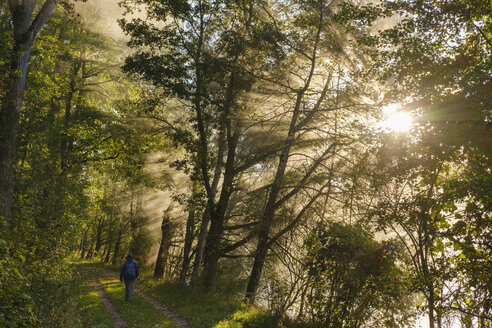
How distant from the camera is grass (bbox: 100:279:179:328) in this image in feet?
34.3

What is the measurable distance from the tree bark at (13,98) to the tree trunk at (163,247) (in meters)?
11.8

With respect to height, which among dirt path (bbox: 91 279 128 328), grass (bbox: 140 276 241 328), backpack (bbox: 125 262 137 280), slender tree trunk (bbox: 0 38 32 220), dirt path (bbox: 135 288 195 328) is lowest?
dirt path (bbox: 91 279 128 328)

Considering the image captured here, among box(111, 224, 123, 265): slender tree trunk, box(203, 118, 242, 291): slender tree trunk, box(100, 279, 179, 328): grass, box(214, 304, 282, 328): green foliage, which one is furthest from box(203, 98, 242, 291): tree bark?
box(111, 224, 123, 265): slender tree trunk

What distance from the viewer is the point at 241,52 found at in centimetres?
1224

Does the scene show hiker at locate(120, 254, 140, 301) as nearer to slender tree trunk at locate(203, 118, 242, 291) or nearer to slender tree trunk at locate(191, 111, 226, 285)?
slender tree trunk at locate(191, 111, 226, 285)

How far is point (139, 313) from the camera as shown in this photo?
1173cm

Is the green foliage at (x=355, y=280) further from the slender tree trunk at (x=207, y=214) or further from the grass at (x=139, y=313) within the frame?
the slender tree trunk at (x=207, y=214)

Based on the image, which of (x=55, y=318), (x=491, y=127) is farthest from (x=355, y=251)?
(x=55, y=318)

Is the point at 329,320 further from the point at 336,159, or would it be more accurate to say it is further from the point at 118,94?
the point at 118,94


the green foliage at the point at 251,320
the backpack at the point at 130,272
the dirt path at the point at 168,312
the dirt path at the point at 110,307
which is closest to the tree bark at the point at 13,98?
the dirt path at the point at 110,307

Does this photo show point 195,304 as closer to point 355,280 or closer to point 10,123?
point 355,280

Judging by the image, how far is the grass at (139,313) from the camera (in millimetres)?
10456

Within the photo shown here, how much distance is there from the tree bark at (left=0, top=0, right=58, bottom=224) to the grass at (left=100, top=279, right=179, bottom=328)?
→ 4.54 m

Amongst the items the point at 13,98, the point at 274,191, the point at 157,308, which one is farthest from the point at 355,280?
the point at 13,98
